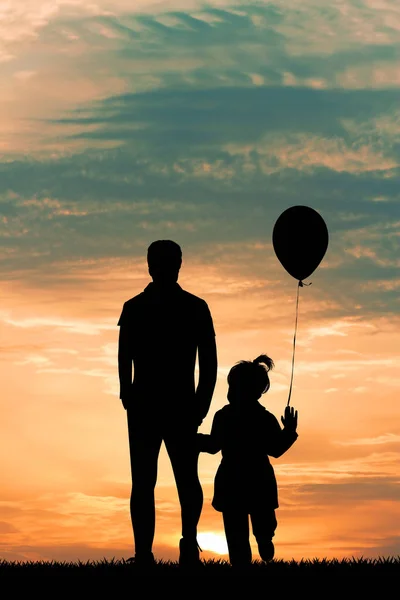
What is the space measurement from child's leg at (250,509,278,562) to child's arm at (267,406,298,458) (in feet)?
2.35


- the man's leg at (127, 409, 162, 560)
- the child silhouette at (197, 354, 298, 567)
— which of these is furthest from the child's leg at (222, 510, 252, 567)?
the man's leg at (127, 409, 162, 560)

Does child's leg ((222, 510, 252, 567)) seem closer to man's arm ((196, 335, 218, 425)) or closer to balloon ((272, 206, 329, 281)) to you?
man's arm ((196, 335, 218, 425))

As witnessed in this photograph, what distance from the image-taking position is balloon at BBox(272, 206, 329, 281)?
15.2 meters

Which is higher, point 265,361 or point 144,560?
point 265,361

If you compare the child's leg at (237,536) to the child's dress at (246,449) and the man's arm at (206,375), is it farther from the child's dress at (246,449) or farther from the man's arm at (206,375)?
the man's arm at (206,375)

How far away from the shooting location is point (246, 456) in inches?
483

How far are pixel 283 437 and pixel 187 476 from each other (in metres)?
1.23

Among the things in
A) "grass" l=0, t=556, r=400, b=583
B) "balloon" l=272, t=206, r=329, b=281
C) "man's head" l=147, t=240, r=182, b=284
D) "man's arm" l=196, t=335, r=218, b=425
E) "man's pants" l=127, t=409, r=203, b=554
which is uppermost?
"balloon" l=272, t=206, r=329, b=281

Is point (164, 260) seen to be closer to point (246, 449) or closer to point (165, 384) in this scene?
point (165, 384)

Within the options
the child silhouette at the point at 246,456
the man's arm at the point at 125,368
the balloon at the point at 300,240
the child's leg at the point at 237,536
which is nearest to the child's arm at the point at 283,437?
the child silhouette at the point at 246,456

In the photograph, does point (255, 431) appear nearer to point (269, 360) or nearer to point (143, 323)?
point (269, 360)

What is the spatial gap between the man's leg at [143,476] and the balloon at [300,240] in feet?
15.2

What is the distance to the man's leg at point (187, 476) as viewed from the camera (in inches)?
462

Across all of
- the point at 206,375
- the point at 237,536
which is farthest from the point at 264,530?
the point at 206,375
